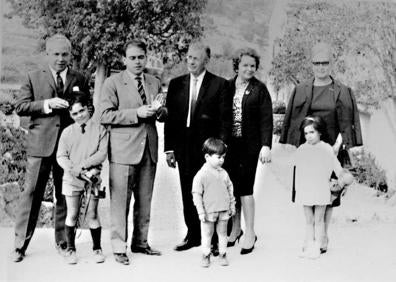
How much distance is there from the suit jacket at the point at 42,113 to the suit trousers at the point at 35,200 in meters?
0.07

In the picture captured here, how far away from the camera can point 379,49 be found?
3723 millimetres

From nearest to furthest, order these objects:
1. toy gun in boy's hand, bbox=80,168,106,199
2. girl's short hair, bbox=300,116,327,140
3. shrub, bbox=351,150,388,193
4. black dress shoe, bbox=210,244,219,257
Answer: toy gun in boy's hand, bbox=80,168,106,199, black dress shoe, bbox=210,244,219,257, girl's short hair, bbox=300,116,327,140, shrub, bbox=351,150,388,193

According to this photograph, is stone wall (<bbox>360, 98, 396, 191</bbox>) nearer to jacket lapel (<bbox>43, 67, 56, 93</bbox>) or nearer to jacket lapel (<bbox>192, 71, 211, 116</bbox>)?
jacket lapel (<bbox>192, 71, 211, 116</bbox>)

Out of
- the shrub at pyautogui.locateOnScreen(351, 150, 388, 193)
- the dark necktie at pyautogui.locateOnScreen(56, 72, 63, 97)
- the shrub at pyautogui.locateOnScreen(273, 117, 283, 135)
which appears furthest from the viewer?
the shrub at pyautogui.locateOnScreen(351, 150, 388, 193)

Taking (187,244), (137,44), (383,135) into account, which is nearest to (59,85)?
(137,44)

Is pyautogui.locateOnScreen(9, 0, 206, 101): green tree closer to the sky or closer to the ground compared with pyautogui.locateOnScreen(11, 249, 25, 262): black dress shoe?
closer to the sky

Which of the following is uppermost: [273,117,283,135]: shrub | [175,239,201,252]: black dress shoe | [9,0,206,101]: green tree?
[9,0,206,101]: green tree

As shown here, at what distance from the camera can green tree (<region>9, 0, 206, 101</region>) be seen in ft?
10.6

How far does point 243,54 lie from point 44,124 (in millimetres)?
1173

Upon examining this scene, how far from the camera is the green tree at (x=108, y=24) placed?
322 centimetres

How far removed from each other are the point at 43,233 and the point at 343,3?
2.36 meters

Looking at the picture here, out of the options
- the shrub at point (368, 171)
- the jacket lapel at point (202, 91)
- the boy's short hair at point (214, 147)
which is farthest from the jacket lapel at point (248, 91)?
the shrub at point (368, 171)

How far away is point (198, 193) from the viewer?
293 cm

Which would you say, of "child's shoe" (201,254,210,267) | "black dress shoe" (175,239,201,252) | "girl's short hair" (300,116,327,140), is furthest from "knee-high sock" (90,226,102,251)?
"girl's short hair" (300,116,327,140)
